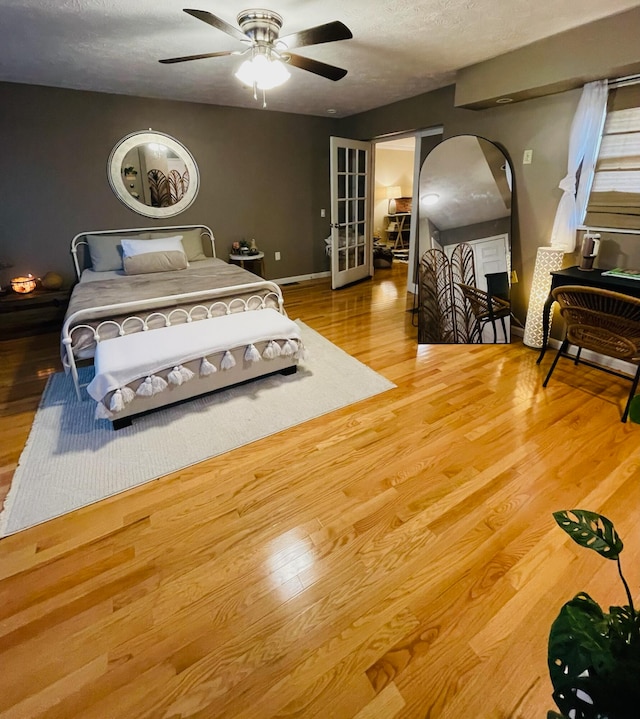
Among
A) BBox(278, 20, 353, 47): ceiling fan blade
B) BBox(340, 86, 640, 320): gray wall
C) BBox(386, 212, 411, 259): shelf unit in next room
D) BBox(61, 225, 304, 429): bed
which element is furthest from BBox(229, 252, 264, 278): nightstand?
BBox(386, 212, 411, 259): shelf unit in next room

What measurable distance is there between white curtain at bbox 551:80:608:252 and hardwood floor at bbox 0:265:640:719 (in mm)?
1525

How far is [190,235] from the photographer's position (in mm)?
4516

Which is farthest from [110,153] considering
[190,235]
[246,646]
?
[246,646]

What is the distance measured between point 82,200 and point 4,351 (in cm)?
184

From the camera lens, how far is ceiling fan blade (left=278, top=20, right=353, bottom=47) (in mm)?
1853

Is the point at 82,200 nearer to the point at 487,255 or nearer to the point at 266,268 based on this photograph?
the point at 266,268

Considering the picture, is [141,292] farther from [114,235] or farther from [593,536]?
[593,536]

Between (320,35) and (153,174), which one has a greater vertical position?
(320,35)

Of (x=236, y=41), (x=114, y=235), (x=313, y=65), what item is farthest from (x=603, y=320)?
(x=114, y=235)

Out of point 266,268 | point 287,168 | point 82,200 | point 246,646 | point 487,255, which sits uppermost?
point 287,168

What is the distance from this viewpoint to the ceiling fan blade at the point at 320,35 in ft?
6.08

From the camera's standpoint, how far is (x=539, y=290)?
3168 millimetres

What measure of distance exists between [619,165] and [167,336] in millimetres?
3464

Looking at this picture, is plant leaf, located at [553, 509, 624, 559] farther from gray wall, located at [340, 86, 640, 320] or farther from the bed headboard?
the bed headboard
